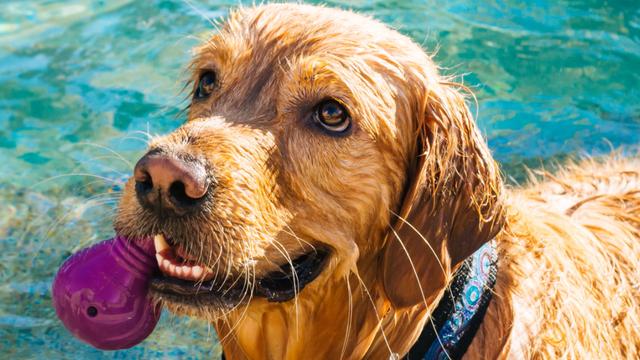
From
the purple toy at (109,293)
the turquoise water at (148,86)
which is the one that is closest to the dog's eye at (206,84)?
the purple toy at (109,293)

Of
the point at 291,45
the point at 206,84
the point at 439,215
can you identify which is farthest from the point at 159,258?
the point at 439,215

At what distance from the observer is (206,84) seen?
130 inches

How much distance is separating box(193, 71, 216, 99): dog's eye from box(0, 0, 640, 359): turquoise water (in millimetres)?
2288

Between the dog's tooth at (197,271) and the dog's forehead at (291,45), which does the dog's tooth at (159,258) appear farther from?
the dog's forehead at (291,45)

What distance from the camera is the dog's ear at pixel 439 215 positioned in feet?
9.57

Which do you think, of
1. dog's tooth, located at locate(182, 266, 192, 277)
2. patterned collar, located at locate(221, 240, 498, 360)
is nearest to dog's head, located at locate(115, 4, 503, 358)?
dog's tooth, located at locate(182, 266, 192, 277)

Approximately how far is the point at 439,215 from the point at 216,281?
3.47ft

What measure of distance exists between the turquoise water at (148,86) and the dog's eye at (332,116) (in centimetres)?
290

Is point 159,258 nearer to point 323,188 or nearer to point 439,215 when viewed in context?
point 323,188

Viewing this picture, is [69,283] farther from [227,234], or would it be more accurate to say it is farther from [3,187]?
[3,187]

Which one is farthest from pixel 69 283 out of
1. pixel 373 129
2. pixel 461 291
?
pixel 461 291

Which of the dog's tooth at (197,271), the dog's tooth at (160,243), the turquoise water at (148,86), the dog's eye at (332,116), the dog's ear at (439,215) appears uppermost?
the dog's eye at (332,116)

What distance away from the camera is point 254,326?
3289 millimetres

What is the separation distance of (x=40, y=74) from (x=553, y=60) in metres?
5.81
